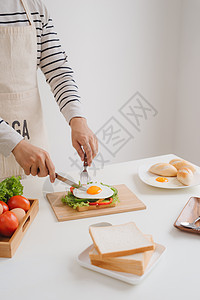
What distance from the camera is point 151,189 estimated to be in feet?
4.80

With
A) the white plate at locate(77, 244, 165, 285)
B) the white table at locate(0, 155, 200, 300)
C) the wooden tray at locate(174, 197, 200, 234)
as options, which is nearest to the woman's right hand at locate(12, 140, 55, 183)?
the white table at locate(0, 155, 200, 300)

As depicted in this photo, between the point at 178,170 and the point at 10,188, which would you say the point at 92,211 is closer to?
the point at 10,188

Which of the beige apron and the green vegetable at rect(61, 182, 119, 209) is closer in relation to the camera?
the green vegetable at rect(61, 182, 119, 209)

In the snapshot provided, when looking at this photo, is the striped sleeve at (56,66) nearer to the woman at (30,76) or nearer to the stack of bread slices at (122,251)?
the woman at (30,76)

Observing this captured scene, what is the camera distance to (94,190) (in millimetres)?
1316

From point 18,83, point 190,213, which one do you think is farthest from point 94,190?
point 18,83

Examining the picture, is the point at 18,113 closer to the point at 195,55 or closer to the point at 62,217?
the point at 62,217

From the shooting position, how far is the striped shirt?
159 cm

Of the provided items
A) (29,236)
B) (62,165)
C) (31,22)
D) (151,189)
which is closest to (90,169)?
(151,189)

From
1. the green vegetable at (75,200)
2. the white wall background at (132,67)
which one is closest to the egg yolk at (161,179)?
the green vegetable at (75,200)

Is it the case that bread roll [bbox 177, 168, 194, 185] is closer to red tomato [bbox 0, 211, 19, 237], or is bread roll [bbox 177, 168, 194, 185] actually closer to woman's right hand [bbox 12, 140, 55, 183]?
woman's right hand [bbox 12, 140, 55, 183]

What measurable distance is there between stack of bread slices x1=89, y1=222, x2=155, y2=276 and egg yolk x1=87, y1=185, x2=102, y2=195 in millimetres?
315

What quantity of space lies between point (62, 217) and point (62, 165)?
5.80 ft

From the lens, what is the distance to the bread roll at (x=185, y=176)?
1.45 metres
